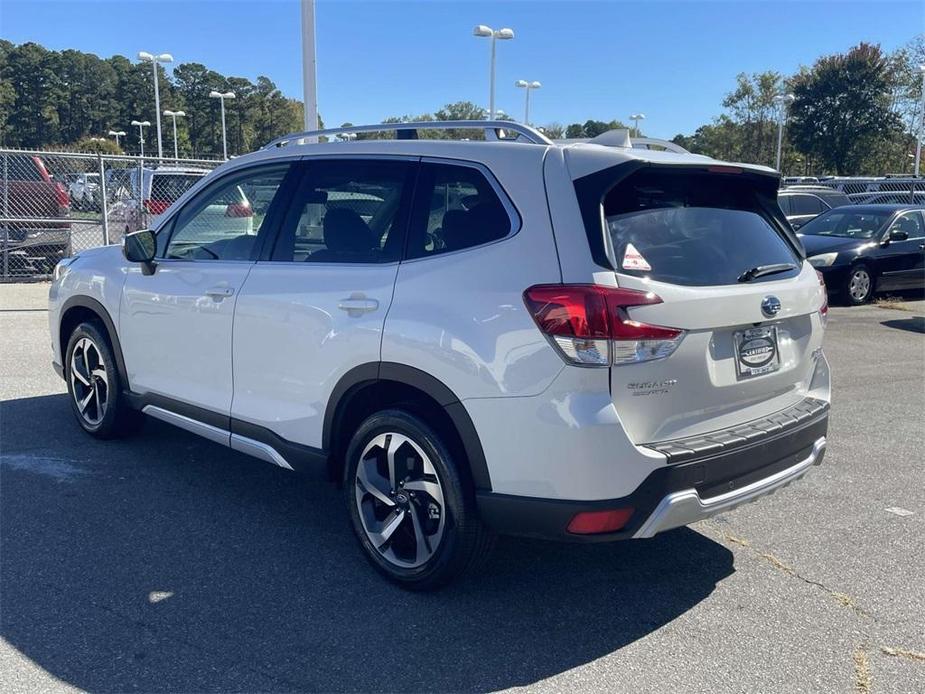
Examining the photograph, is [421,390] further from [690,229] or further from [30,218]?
[30,218]

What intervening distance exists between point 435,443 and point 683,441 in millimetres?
967

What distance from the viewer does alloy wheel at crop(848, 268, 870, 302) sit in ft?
43.6

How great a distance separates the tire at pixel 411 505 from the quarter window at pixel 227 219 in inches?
52.8

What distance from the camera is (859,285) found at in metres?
13.4

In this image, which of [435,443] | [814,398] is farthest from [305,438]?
[814,398]

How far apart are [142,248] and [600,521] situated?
126 inches

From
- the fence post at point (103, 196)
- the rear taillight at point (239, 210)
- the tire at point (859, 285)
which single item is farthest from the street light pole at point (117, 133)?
the rear taillight at point (239, 210)

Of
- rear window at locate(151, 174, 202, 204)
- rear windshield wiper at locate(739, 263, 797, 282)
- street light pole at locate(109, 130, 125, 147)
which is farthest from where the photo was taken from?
street light pole at locate(109, 130, 125, 147)

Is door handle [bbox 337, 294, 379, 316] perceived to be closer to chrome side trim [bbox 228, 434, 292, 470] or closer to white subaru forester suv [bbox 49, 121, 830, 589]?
white subaru forester suv [bbox 49, 121, 830, 589]

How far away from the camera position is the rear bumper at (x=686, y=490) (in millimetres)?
3020

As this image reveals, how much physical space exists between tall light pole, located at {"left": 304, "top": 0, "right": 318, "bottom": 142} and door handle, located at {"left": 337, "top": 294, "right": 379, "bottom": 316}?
669 centimetres

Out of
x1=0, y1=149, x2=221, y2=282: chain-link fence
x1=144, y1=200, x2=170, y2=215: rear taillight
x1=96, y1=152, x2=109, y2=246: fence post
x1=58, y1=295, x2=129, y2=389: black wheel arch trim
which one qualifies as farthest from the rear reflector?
x1=144, y1=200, x2=170, y2=215: rear taillight

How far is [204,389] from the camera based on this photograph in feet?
14.8

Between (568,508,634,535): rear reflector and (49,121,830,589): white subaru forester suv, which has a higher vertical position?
(49,121,830,589): white subaru forester suv
